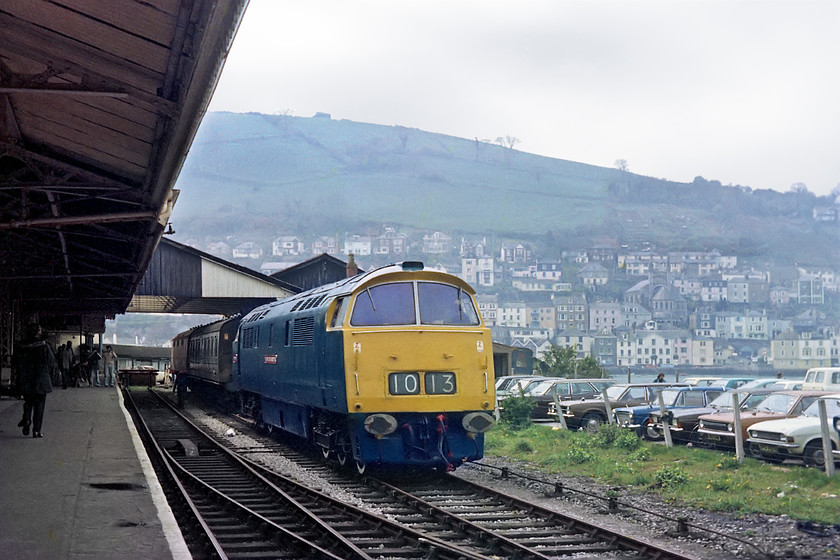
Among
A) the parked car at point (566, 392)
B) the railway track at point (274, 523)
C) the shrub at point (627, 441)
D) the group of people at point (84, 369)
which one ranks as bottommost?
the railway track at point (274, 523)

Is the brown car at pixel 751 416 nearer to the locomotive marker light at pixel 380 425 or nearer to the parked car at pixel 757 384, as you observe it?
the locomotive marker light at pixel 380 425

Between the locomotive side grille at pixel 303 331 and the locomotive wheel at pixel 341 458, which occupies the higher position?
the locomotive side grille at pixel 303 331

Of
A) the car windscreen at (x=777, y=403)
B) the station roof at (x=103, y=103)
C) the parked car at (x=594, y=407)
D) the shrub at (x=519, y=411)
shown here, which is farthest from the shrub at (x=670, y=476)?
the shrub at (x=519, y=411)

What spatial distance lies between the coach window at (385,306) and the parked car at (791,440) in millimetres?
6294

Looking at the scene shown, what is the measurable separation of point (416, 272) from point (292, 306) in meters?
4.31

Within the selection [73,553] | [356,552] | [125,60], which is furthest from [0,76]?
[356,552]

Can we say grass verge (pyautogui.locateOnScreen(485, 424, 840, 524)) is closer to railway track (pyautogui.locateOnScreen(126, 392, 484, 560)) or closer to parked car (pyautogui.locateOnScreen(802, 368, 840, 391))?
railway track (pyautogui.locateOnScreen(126, 392, 484, 560))

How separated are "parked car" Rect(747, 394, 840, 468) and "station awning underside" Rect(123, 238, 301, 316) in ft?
79.9

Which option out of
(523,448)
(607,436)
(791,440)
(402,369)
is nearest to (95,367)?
(523,448)

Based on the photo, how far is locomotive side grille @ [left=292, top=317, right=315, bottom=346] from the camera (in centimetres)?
1454

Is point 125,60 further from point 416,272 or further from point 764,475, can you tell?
point 764,475

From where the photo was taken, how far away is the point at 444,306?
13.4 metres

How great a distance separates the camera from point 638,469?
46.8 feet

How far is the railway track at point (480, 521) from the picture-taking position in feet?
28.9
